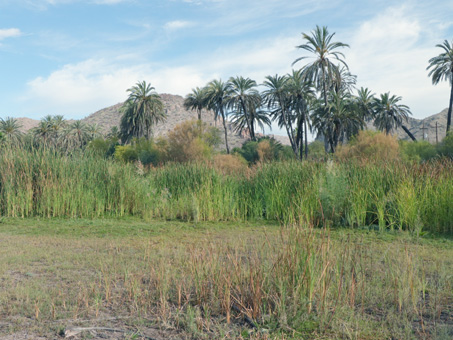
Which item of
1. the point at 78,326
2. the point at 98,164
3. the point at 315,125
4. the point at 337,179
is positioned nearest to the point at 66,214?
the point at 98,164

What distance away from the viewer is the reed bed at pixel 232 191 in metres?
9.30

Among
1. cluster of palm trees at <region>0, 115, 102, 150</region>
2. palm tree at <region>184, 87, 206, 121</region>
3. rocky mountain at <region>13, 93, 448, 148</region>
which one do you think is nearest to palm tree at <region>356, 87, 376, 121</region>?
palm tree at <region>184, 87, 206, 121</region>

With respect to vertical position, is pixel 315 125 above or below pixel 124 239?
above

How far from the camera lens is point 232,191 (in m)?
11.6

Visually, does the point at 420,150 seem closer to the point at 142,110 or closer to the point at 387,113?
the point at 387,113

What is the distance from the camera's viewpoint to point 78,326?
3463 mm

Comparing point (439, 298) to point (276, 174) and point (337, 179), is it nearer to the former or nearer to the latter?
point (337, 179)

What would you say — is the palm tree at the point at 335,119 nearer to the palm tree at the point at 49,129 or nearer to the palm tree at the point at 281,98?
the palm tree at the point at 281,98

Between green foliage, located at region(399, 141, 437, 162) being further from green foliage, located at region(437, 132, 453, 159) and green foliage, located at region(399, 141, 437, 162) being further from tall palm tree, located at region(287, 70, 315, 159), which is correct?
tall palm tree, located at region(287, 70, 315, 159)

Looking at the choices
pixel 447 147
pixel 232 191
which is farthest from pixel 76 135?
pixel 232 191

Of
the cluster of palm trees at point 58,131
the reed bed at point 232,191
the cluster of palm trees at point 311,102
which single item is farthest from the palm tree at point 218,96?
the reed bed at point 232,191

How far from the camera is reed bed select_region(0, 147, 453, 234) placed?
9.30 metres

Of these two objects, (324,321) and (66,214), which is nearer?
(324,321)

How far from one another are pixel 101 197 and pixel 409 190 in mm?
8137
